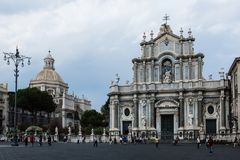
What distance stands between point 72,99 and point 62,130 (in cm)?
3427

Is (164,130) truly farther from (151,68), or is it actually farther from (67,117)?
(67,117)

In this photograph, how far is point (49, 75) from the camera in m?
133

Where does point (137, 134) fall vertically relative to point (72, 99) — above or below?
below

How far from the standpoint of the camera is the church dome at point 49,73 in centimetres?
13212

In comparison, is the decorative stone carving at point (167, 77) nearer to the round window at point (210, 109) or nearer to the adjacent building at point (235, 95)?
the round window at point (210, 109)

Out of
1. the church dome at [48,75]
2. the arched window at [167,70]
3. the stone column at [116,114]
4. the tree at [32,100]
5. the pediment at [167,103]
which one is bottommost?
the stone column at [116,114]

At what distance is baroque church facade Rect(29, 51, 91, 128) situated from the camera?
127188mm

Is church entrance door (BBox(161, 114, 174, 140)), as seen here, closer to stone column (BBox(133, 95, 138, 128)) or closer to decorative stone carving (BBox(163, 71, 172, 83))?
stone column (BBox(133, 95, 138, 128))

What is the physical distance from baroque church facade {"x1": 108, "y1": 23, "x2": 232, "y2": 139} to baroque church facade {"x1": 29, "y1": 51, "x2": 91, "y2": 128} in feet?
185

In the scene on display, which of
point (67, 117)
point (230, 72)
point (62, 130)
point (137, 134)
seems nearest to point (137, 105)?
point (137, 134)

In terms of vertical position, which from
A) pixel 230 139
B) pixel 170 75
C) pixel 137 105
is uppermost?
pixel 170 75

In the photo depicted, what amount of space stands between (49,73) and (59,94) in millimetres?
8198

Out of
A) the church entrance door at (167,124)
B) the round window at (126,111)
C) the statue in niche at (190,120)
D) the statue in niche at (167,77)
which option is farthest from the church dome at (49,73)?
the statue in niche at (190,120)

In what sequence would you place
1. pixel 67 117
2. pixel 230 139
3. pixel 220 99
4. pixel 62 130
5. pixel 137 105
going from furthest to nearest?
pixel 67 117 → pixel 62 130 → pixel 137 105 → pixel 220 99 → pixel 230 139
